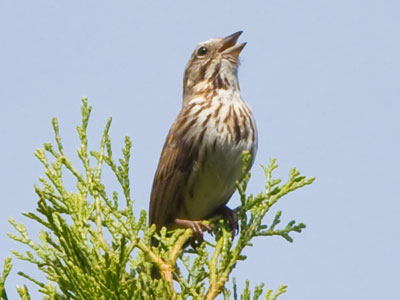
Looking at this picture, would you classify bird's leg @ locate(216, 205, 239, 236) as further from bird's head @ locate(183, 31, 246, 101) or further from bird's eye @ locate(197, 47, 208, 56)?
bird's eye @ locate(197, 47, 208, 56)

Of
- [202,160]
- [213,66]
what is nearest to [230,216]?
[202,160]

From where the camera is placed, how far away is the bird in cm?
474

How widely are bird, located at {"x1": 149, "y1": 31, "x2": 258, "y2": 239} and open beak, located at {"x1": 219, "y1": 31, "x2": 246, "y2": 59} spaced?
0.38 metres

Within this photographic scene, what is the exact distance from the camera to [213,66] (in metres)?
5.63

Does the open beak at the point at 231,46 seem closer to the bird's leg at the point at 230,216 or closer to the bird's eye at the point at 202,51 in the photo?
the bird's eye at the point at 202,51

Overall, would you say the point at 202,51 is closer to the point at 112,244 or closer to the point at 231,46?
the point at 231,46

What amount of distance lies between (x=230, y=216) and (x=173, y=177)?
453 mm

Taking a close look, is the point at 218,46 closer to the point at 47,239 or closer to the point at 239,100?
the point at 239,100

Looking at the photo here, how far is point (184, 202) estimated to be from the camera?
16.3 feet

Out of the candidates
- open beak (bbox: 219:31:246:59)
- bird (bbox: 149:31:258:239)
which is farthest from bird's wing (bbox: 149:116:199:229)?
open beak (bbox: 219:31:246:59)

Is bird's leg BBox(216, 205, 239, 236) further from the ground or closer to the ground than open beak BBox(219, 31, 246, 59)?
closer to the ground

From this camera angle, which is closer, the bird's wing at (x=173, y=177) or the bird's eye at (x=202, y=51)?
the bird's wing at (x=173, y=177)

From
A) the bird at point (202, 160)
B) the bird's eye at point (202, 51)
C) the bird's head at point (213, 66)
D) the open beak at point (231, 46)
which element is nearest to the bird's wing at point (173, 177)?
the bird at point (202, 160)

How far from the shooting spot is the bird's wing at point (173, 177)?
489 centimetres
